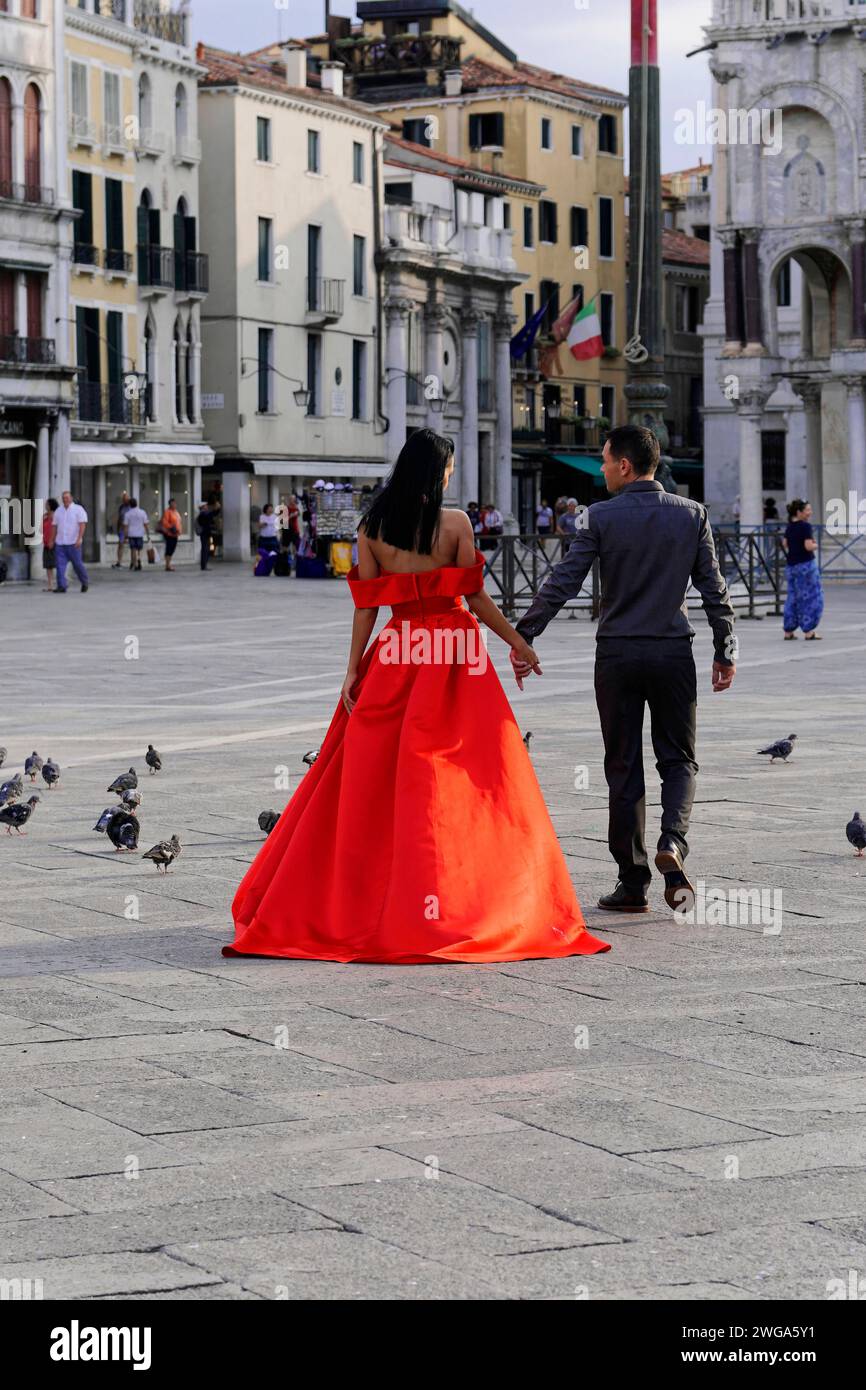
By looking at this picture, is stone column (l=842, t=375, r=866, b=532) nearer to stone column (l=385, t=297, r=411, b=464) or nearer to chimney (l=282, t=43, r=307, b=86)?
stone column (l=385, t=297, r=411, b=464)

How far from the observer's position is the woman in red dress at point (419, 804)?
7.51m

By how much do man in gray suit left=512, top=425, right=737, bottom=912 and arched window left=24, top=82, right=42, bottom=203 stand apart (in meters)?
36.9

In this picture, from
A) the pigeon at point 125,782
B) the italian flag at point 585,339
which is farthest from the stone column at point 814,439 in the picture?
the pigeon at point 125,782

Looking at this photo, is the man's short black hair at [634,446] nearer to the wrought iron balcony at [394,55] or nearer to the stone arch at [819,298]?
the stone arch at [819,298]

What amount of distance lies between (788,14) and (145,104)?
13.6 metres

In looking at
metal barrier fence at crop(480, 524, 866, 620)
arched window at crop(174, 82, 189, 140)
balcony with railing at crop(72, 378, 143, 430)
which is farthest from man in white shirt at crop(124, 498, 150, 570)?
metal barrier fence at crop(480, 524, 866, 620)

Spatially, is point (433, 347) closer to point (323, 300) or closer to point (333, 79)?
point (323, 300)

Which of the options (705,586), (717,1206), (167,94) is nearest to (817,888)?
(705,586)

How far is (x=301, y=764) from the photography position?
12.6 metres

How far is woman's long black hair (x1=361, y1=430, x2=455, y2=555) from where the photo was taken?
7.73 metres

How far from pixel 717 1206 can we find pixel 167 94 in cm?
4729

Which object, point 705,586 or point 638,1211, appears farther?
point 705,586

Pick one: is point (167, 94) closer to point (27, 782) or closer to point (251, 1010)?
point (27, 782)

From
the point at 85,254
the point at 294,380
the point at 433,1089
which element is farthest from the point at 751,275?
the point at 433,1089
